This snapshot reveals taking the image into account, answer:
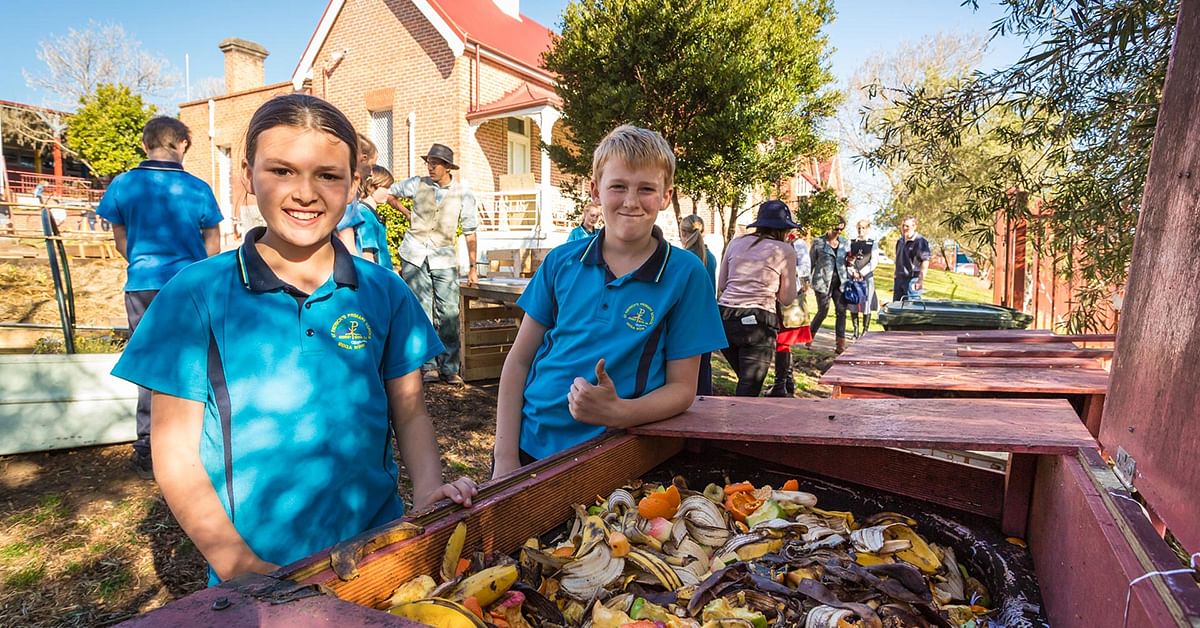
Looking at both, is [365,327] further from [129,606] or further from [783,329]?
[783,329]

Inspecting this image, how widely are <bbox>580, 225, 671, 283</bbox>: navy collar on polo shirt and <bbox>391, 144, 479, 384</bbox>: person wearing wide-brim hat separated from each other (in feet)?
15.6

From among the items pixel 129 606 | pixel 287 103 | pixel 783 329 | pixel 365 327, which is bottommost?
pixel 129 606

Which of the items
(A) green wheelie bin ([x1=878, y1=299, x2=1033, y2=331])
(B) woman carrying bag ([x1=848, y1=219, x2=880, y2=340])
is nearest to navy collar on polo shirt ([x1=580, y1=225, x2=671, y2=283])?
(A) green wheelie bin ([x1=878, y1=299, x2=1033, y2=331])

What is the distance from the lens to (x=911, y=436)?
161 centimetres

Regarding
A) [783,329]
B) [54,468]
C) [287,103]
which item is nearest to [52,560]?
[54,468]

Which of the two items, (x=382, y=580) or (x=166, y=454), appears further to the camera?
(x=166, y=454)

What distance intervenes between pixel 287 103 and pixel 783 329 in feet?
18.5

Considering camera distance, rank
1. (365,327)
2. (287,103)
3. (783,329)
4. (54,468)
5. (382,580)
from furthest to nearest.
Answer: (783,329) < (54,468) < (365,327) < (287,103) < (382,580)

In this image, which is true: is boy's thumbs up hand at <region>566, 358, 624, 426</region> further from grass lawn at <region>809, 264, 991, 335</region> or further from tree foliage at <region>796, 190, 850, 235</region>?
grass lawn at <region>809, 264, 991, 335</region>

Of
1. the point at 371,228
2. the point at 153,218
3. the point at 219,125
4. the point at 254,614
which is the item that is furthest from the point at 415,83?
the point at 254,614

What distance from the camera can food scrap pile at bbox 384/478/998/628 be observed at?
46.1 inches

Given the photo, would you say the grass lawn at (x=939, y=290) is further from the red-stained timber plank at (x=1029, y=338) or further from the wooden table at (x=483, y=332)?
the red-stained timber plank at (x=1029, y=338)

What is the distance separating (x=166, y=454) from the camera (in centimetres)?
128

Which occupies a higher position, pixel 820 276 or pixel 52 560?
pixel 820 276
